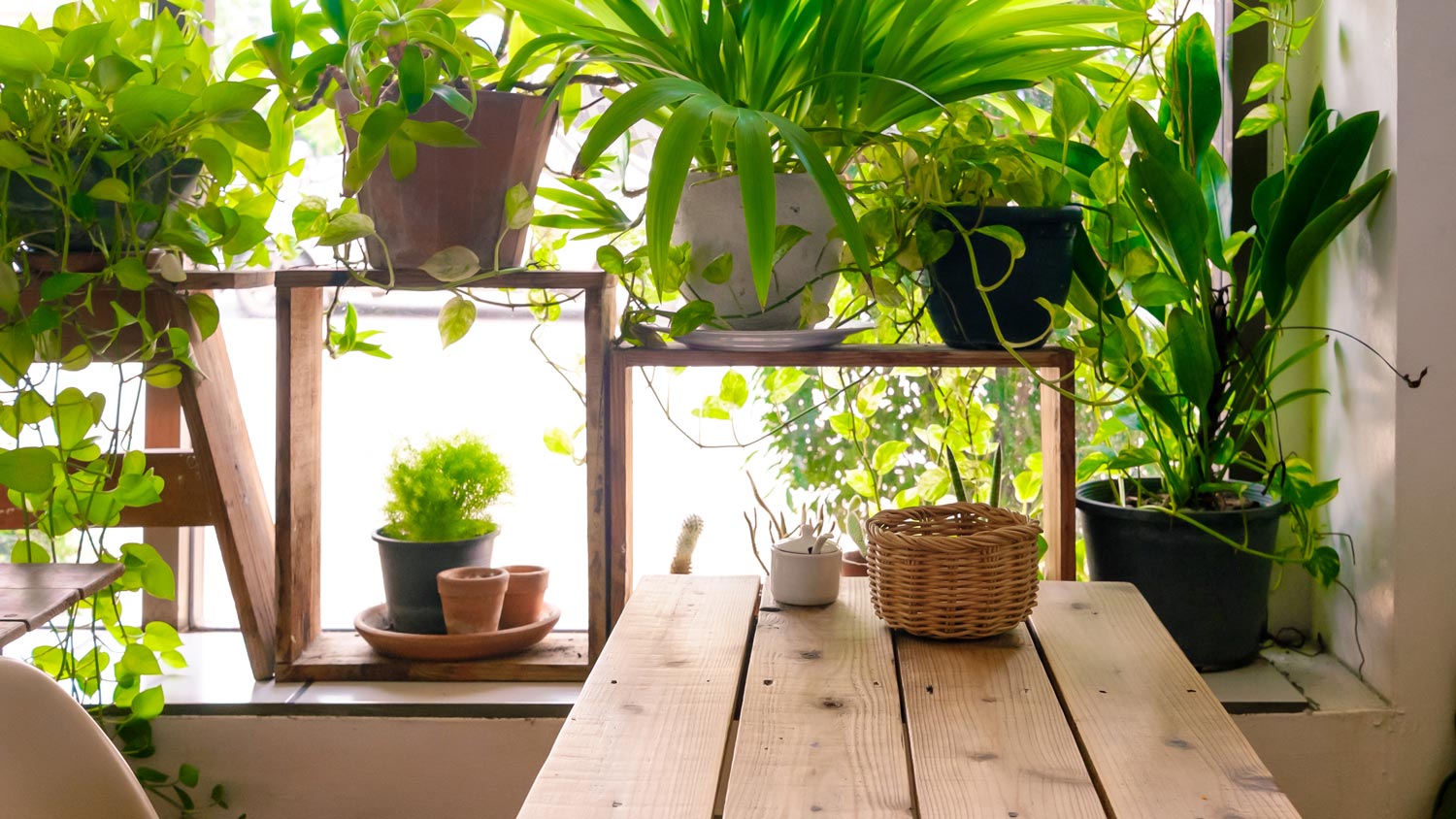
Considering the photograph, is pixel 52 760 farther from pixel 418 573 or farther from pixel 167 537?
pixel 167 537

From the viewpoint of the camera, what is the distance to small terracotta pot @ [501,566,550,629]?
1.87 metres

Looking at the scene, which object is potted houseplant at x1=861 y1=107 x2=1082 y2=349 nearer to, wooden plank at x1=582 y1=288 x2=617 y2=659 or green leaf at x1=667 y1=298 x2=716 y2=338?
green leaf at x1=667 y1=298 x2=716 y2=338

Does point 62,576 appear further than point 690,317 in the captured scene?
No

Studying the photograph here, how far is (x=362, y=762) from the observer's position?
176 cm

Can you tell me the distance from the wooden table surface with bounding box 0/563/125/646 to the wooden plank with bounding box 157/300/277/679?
0.32 meters

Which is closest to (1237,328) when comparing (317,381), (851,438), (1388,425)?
(1388,425)

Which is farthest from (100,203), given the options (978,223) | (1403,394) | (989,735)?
(1403,394)

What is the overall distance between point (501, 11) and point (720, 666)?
0.98 m

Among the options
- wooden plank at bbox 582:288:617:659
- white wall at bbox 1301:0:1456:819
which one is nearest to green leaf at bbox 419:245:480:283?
wooden plank at bbox 582:288:617:659

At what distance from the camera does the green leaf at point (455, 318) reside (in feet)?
5.39

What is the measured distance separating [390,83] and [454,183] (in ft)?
0.49

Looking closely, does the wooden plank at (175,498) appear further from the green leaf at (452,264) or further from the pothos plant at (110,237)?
the green leaf at (452,264)

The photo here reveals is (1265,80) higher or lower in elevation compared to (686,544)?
higher

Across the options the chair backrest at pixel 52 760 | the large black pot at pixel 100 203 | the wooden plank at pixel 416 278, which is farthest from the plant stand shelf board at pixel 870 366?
the chair backrest at pixel 52 760
